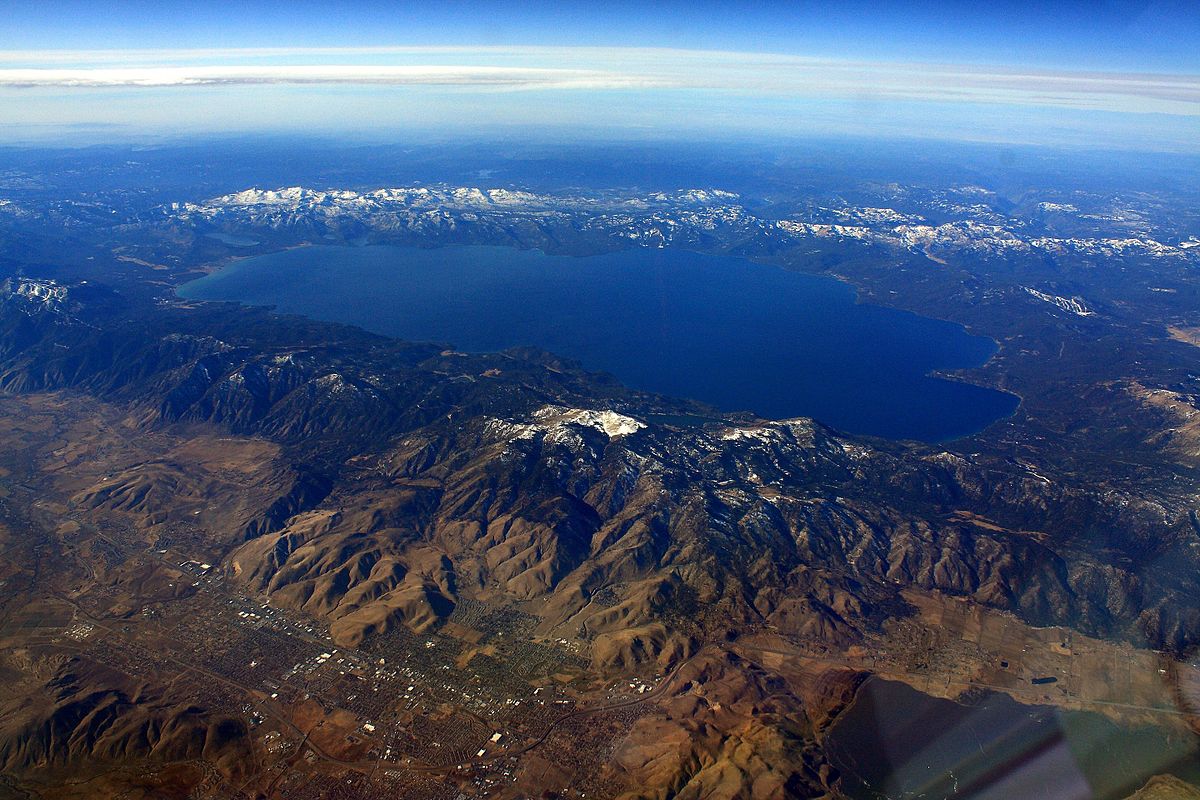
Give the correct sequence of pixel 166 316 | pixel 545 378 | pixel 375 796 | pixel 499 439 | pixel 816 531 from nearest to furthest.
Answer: pixel 375 796 < pixel 816 531 < pixel 499 439 < pixel 545 378 < pixel 166 316

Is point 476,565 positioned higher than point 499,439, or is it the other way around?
point 499,439

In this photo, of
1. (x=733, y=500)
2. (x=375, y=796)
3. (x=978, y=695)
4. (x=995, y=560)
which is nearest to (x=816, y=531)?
(x=733, y=500)

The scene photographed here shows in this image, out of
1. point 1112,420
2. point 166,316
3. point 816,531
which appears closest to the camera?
point 816,531

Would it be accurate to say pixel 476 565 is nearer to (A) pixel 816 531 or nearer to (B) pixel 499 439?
(B) pixel 499 439

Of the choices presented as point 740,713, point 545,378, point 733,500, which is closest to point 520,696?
point 740,713

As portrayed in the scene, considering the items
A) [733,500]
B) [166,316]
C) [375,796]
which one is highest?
[166,316]

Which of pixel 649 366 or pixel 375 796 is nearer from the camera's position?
pixel 375 796

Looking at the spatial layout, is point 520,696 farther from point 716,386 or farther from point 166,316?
point 166,316

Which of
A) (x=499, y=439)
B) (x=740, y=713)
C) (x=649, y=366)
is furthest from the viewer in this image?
(x=649, y=366)

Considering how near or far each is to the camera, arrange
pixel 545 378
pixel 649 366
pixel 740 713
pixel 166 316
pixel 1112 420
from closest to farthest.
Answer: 1. pixel 740 713
2. pixel 1112 420
3. pixel 545 378
4. pixel 649 366
5. pixel 166 316
